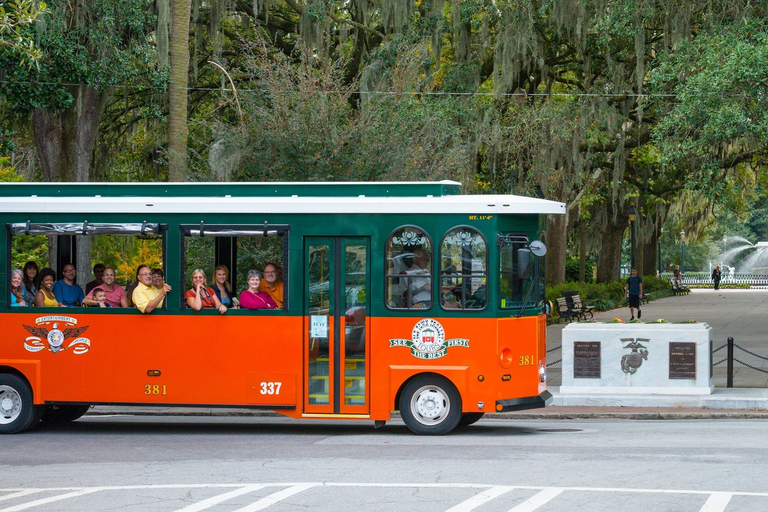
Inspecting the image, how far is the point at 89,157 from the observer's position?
22828mm

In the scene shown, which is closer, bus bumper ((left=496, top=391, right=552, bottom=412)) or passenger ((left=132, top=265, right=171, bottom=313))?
bus bumper ((left=496, top=391, right=552, bottom=412))

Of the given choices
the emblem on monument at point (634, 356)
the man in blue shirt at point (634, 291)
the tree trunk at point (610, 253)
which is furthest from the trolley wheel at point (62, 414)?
the tree trunk at point (610, 253)

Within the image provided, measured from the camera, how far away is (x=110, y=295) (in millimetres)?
12727

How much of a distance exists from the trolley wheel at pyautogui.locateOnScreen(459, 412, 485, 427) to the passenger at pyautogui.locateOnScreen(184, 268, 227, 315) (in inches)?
129

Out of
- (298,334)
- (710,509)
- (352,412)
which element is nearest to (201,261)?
(298,334)

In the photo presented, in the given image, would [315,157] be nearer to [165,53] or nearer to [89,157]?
[165,53]

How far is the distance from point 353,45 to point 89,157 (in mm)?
8604

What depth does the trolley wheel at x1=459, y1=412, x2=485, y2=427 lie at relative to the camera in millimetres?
12914

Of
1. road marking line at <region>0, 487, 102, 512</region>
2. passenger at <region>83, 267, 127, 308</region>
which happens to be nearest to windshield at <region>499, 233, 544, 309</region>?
passenger at <region>83, 267, 127, 308</region>

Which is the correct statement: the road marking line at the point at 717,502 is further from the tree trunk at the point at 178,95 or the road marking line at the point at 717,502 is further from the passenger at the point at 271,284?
the tree trunk at the point at 178,95

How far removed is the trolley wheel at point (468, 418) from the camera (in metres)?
12.9

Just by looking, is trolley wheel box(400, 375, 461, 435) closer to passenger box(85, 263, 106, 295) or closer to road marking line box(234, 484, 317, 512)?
road marking line box(234, 484, 317, 512)

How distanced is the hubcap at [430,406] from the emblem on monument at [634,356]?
460cm

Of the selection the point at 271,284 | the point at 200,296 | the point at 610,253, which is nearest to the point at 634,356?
the point at 271,284
